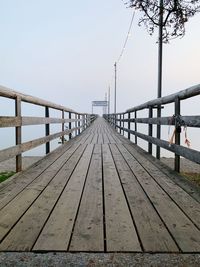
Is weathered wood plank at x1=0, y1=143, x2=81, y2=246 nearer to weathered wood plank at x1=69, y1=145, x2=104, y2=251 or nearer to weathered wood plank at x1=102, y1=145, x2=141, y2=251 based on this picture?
weathered wood plank at x1=69, y1=145, x2=104, y2=251

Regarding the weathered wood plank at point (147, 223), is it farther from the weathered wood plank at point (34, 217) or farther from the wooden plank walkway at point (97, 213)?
the weathered wood plank at point (34, 217)

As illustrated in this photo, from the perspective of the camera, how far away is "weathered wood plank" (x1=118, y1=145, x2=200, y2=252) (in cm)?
214

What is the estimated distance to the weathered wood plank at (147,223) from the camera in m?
2.08

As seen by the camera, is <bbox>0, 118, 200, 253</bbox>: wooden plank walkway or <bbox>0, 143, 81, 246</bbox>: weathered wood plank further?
<bbox>0, 143, 81, 246</bbox>: weathered wood plank

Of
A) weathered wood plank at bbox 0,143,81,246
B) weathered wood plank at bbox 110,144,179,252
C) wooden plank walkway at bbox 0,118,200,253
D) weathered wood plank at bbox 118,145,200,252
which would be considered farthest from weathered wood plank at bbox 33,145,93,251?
weathered wood plank at bbox 118,145,200,252

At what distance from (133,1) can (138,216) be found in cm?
735

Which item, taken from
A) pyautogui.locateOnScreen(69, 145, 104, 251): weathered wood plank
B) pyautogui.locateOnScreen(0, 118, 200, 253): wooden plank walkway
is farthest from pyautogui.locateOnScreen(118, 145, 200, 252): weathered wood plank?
pyautogui.locateOnScreen(69, 145, 104, 251): weathered wood plank

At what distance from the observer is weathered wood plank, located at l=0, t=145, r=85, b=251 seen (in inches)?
82.4

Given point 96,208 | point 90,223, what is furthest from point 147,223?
point 96,208

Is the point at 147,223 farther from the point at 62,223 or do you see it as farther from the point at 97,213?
the point at 62,223

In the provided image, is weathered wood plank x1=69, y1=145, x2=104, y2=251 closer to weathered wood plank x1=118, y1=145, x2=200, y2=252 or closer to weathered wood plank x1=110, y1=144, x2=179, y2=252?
weathered wood plank x1=110, y1=144, x2=179, y2=252

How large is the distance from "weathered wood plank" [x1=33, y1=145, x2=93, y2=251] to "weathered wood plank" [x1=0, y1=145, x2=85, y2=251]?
0.16 ft

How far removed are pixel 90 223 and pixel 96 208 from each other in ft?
1.24

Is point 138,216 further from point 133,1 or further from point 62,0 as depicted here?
point 62,0
